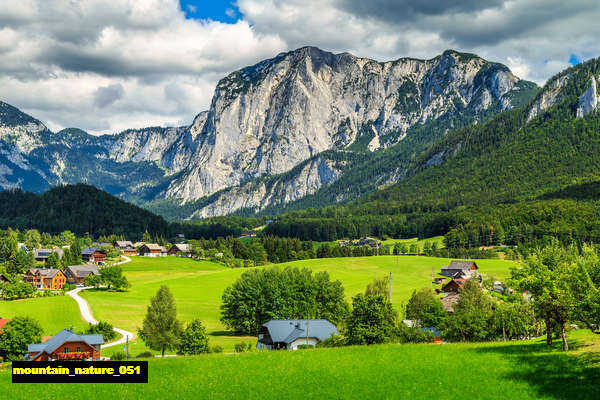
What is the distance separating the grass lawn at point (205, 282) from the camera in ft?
280

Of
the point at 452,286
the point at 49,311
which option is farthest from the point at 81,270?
the point at 452,286

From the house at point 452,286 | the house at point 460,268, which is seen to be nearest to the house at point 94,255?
the house at point 460,268

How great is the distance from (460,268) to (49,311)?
10029 cm

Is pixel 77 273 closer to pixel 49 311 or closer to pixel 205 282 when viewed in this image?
pixel 205 282

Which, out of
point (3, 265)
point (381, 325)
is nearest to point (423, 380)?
point (381, 325)

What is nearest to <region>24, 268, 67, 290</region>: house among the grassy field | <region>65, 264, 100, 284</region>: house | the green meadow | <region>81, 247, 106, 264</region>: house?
<region>65, 264, 100, 284</region>: house

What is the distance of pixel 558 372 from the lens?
29.0 metres

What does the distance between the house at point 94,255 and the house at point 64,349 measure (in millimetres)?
129696

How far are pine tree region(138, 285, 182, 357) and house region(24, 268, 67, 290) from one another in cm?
8593

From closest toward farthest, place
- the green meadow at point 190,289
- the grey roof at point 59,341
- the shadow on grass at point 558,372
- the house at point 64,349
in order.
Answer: the shadow on grass at point 558,372 → the house at point 64,349 → the grey roof at point 59,341 → the green meadow at point 190,289

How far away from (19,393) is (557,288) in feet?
119

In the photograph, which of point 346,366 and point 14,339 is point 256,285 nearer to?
point 14,339

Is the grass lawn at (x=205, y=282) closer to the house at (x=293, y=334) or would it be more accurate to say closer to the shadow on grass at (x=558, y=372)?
the house at (x=293, y=334)

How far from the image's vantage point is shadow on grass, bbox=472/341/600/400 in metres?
25.6
